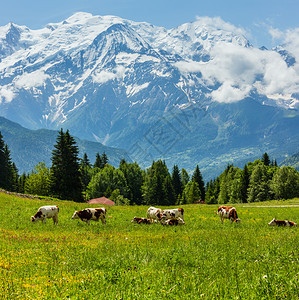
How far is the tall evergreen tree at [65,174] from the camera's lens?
67625 millimetres

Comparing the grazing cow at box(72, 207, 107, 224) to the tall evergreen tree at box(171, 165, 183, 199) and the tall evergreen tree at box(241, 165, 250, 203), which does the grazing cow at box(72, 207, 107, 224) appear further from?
the tall evergreen tree at box(171, 165, 183, 199)

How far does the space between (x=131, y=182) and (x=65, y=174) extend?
58.8 m

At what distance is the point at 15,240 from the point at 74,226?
287 inches

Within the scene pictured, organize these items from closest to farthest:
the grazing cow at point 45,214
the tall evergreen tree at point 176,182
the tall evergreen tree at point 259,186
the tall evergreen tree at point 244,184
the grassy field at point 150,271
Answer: the grassy field at point 150,271 → the grazing cow at point 45,214 → the tall evergreen tree at point 259,186 → the tall evergreen tree at point 244,184 → the tall evergreen tree at point 176,182

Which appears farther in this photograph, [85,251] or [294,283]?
[85,251]

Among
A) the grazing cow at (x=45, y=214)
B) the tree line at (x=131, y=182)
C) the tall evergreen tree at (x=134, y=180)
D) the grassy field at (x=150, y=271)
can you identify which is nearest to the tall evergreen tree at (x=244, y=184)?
the tree line at (x=131, y=182)

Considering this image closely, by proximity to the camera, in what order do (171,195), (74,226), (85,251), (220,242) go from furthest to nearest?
(171,195) → (74,226) → (220,242) → (85,251)

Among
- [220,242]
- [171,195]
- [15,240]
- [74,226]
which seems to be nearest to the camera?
[220,242]

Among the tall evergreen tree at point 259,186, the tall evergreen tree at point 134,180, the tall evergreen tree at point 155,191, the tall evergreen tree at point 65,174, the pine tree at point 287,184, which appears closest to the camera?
the tall evergreen tree at point 65,174

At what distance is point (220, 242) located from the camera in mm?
14789

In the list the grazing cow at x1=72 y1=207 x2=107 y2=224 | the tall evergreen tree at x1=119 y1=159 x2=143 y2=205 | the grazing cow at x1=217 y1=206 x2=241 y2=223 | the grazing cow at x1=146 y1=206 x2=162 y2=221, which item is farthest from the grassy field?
the tall evergreen tree at x1=119 y1=159 x2=143 y2=205

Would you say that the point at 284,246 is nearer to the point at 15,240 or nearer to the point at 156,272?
the point at 156,272

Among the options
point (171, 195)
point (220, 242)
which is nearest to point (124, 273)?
point (220, 242)

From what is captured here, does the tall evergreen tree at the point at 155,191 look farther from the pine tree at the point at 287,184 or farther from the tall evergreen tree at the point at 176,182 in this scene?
the pine tree at the point at 287,184
